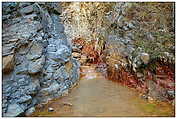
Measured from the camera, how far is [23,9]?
27.2 ft

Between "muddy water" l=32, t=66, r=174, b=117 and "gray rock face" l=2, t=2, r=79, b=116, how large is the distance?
519mm

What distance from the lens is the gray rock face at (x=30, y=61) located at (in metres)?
7.14

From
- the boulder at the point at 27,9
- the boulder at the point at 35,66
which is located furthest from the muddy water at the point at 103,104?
the boulder at the point at 27,9

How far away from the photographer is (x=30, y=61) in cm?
794

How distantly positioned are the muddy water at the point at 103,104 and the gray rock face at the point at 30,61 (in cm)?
52

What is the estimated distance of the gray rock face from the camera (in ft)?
23.4

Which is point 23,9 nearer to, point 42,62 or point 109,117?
point 42,62

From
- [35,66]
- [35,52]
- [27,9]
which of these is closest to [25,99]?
[35,66]

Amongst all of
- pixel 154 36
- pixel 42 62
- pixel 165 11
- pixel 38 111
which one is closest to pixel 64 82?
pixel 42 62

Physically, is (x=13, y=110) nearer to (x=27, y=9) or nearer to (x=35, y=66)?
(x=35, y=66)

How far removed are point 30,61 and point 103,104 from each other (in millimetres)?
2836

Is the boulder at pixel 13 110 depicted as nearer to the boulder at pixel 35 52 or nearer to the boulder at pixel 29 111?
the boulder at pixel 29 111

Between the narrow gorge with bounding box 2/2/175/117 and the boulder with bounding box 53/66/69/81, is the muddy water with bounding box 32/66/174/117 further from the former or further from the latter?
the boulder with bounding box 53/66/69/81

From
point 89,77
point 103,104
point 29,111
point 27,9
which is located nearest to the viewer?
point 29,111
